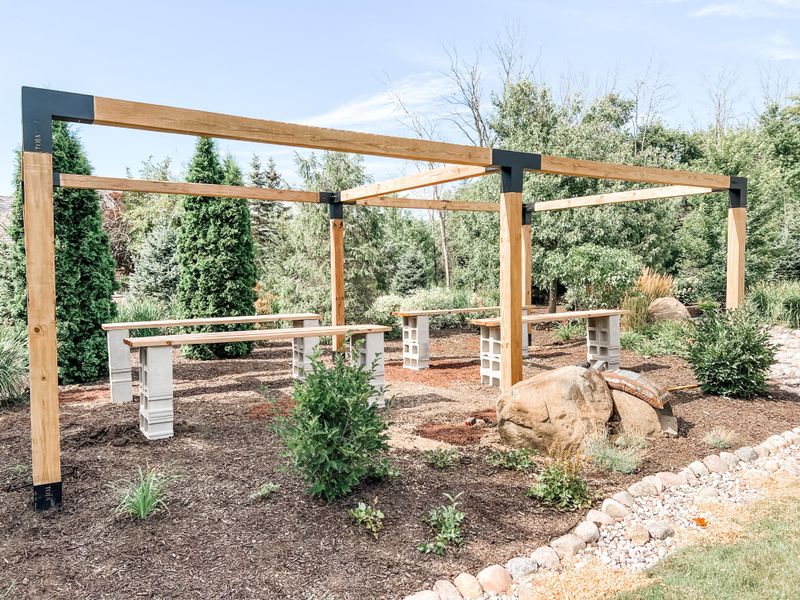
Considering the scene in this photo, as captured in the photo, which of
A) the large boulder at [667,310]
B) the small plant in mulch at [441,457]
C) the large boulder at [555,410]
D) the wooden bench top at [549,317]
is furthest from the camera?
the large boulder at [667,310]

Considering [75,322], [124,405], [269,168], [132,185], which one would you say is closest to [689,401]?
[124,405]

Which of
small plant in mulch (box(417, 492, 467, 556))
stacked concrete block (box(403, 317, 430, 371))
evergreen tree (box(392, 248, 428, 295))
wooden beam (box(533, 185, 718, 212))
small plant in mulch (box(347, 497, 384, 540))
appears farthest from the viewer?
evergreen tree (box(392, 248, 428, 295))

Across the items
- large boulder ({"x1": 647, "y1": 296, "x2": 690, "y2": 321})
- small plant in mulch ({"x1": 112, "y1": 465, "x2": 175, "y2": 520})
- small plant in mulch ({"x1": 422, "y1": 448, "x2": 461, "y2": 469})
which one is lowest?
small plant in mulch ({"x1": 422, "y1": 448, "x2": 461, "y2": 469})

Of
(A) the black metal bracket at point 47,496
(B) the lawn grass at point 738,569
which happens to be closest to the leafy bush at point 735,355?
(B) the lawn grass at point 738,569

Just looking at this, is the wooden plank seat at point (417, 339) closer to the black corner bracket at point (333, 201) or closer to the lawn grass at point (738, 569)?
the black corner bracket at point (333, 201)

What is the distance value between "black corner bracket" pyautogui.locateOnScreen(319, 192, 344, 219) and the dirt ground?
3723 mm

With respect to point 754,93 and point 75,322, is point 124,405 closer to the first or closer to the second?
point 75,322

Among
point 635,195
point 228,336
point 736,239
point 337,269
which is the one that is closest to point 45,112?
point 228,336

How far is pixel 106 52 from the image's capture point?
13.1 metres

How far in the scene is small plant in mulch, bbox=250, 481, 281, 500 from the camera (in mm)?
3436

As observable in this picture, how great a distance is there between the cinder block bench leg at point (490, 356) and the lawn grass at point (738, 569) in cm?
389

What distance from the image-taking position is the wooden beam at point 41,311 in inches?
126

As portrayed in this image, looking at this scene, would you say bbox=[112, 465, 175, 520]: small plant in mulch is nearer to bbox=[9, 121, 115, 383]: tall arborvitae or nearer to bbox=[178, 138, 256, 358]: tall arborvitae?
bbox=[9, 121, 115, 383]: tall arborvitae

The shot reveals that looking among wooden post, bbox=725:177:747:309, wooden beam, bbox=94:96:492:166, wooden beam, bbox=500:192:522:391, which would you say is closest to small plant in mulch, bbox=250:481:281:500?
wooden beam, bbox=94:96:492:166
